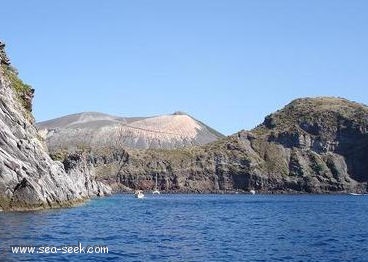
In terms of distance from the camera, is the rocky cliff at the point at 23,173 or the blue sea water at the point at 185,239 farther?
the rocky cliff at the point at 23,173

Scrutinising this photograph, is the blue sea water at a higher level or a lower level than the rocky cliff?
lower

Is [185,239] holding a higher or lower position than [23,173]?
lower

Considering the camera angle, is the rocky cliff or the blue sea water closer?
the blue sea water

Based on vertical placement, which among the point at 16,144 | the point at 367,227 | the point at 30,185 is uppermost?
the point at 16,144

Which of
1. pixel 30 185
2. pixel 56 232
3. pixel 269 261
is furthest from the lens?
pixel 30 185

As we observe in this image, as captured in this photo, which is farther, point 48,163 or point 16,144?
point 48,163

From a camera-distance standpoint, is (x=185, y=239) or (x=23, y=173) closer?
(x=185, y=239)

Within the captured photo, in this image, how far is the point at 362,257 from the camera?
50656mm

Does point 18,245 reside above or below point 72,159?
below

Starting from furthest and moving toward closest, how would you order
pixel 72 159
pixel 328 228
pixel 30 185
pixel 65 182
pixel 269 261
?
1. pixel 72 159
2. pixel 65 182
3. pixel 30 185
4. pixel 328 228
5. pixel 269 261

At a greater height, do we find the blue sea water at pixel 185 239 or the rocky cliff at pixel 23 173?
the rocky cliff at pixel 23 173

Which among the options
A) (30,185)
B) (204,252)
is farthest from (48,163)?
(204,252)

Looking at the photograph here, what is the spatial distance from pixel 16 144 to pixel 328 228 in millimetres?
52242

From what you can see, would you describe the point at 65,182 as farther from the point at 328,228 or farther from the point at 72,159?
the point at 72,159
